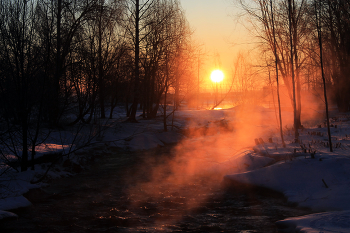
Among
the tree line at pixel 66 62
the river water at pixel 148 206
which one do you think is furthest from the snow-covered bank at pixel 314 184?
the tree line at pixel 66 62

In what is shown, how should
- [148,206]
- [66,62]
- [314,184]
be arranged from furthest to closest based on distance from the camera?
[66,62], [314,184], [148,206]

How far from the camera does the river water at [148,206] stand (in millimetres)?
5398

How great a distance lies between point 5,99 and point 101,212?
380 cm

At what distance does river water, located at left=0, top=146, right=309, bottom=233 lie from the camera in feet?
17.7

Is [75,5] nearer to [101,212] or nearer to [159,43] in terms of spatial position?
[159,43]

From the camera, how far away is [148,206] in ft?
21.2

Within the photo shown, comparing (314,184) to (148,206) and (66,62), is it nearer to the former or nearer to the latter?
(148,206)

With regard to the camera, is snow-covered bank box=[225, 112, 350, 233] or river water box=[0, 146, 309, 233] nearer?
snow-covered bank box=[225, 112, 350, 233]

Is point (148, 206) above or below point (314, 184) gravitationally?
below

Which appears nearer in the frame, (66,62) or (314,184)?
(314,184)

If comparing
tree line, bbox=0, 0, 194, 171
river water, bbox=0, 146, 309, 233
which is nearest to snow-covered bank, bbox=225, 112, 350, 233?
river water, bbox=0, 146, 309, 233

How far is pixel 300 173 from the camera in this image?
7270 mm

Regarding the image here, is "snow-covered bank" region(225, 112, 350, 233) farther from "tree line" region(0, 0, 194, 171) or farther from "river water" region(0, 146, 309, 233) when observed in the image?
"tree line" region(0, 0, 194, 171)

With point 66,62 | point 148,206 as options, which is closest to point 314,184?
point 148,206
